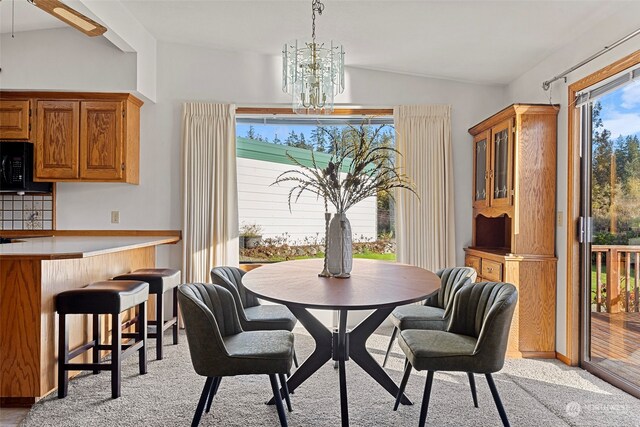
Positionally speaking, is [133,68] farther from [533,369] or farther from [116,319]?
[533,369]

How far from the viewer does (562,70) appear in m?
3.54

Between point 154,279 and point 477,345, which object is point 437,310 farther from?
point 154,279

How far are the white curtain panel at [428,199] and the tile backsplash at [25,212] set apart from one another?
3.57m

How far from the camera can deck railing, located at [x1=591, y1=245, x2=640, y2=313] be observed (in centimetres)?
294

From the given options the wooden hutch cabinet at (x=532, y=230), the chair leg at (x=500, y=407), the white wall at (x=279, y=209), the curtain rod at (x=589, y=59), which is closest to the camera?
the chair leg at (x=500, y=407)

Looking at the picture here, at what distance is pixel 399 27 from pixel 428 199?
1.71m

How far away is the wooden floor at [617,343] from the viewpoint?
297 cm

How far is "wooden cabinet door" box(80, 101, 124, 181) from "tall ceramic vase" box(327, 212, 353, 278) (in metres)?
2.52

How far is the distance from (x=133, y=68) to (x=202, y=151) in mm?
966

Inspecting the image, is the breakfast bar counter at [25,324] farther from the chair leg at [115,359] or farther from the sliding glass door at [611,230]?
the sliding glass door at [611,230]

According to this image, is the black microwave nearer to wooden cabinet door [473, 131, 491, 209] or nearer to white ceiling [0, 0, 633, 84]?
white ceiling [0, 0, 633, 84]

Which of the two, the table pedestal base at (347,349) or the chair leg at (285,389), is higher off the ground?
the table pedestal base at (347,349)

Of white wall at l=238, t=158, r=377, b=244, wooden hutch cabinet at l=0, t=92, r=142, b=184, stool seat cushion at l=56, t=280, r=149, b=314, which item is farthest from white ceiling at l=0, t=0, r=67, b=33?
stool seat cushion at l=56, t=280, r=149, b=314

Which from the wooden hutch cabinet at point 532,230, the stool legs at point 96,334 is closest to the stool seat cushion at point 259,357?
the stool legs at point 96,334
